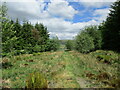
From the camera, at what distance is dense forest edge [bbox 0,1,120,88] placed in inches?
294

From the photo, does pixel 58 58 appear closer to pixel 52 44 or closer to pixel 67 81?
pixel 67 81

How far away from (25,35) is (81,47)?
62.3 ft

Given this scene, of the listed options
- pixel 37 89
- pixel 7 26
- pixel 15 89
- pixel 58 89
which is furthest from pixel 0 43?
pixel 58 89

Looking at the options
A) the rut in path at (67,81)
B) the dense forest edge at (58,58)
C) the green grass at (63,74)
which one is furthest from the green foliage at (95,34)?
the rut in path at (67,81)

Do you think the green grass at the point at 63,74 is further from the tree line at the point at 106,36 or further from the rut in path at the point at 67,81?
the tree line at the point at 106,36

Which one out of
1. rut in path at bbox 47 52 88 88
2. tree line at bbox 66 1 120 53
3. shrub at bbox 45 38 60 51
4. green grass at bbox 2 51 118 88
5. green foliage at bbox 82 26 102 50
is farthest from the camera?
shrub at bbox 45 38 60 51

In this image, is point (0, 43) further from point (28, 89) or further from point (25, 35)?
point (25, 35)

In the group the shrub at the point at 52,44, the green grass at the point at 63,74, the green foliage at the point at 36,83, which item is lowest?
the green grass at the point at 63,74

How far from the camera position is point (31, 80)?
253 inches

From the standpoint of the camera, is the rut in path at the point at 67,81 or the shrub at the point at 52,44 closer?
the rut in path at the point at 67,81

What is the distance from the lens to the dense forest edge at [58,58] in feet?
24.5

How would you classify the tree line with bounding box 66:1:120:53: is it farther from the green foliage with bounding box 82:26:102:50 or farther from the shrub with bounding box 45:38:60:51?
the shrub with bounding box 45:38:60:51

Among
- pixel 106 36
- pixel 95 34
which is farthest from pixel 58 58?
pixel 95 34

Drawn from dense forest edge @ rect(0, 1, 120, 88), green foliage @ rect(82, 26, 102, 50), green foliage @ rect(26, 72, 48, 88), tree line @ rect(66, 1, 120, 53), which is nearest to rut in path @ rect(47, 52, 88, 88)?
dense forest edge @ rect(0, 1, 120, 88)
